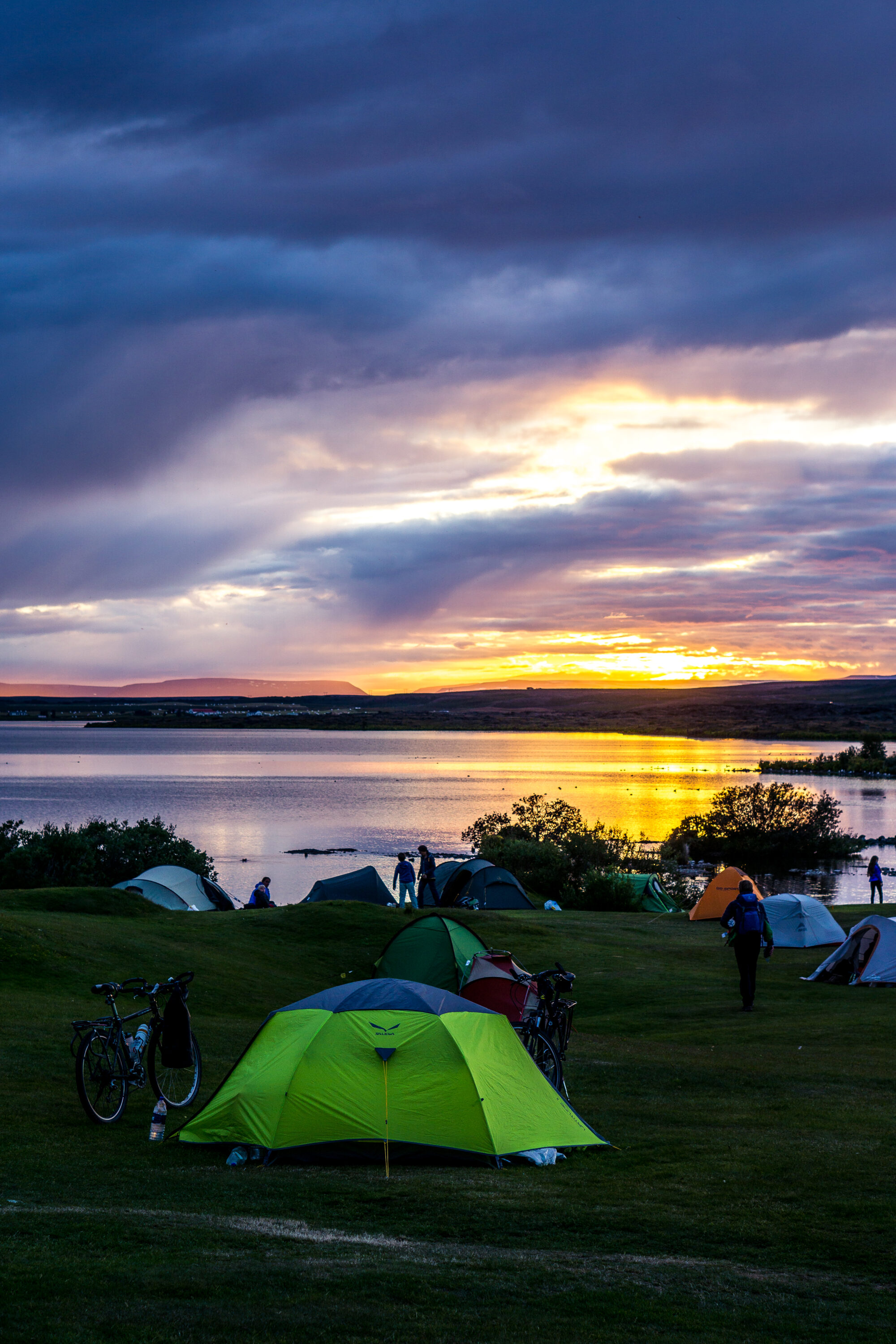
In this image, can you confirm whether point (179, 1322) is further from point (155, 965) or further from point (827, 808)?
point (827, 808)

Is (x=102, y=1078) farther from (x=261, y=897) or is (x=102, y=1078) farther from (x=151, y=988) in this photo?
(x=261, y=897)

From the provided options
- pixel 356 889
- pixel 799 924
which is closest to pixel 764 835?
pixel 356 889

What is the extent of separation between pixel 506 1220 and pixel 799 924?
27282 millimetres

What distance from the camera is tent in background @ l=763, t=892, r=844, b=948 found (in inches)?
1372

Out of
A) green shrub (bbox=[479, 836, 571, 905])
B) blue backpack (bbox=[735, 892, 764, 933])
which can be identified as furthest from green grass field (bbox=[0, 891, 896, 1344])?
green shrub (bbox=[479, 836, 571, 905])

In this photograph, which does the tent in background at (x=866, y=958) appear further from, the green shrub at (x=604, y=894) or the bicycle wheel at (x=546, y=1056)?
the green shrub at (x=604, y=894)

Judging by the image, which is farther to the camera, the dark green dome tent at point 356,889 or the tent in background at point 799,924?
the dark green dome tent at point 356,889

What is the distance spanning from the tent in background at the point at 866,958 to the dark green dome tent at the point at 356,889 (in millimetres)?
19396

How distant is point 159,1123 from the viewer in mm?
12695

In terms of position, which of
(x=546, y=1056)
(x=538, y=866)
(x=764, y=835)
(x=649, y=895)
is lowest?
(x=649, y=895)

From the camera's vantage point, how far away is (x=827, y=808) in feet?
244

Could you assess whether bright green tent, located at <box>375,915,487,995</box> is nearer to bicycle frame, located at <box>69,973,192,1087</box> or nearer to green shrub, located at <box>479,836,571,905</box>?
bicycle frame, located at <box>69,973,192,1087</box>

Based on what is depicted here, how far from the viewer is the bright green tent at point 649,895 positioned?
1940 inches

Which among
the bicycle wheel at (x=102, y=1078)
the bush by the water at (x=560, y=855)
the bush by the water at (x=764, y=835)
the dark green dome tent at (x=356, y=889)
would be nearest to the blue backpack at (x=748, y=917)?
the bicycle wheel at (x=102, y=1078)
